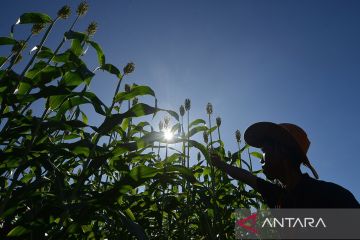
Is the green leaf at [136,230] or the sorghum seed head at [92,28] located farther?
the sorghum seed head at [92,28]

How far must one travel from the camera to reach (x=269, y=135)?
8.28 feet

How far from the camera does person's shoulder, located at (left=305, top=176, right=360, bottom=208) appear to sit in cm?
187

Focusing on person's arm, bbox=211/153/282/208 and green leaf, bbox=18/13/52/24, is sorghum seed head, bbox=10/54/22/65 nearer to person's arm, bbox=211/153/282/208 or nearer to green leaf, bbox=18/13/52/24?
green leaf, bbox=18/13/52/24

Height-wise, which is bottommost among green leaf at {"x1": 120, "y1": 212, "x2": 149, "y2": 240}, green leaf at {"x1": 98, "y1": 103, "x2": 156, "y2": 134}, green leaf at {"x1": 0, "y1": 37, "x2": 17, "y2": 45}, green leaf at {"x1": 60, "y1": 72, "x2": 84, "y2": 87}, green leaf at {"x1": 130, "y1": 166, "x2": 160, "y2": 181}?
green leaf at {"x1": 120, "y1": 212, "x2": 149, "y2": 240}

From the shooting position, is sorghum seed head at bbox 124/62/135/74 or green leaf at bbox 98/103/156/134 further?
sorghum seed head at bbox 124/62/135/74

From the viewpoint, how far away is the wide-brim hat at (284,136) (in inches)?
92.4

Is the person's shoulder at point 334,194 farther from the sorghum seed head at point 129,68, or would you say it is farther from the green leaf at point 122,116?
the sorghum seed head at point 129,68

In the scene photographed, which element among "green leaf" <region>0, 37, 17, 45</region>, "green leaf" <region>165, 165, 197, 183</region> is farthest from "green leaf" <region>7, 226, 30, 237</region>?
"green leaf" <region>0, 37, 17, 45</region>

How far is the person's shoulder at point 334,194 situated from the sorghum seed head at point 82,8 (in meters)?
2.10

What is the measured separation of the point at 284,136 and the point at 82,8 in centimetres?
184

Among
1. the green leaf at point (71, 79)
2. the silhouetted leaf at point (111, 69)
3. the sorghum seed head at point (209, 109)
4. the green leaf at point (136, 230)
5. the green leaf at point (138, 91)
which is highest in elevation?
the sorghum seed head at point (209, 109)

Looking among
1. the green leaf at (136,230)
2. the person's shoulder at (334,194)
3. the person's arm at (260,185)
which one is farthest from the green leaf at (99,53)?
the person's shoulder at (334,194)

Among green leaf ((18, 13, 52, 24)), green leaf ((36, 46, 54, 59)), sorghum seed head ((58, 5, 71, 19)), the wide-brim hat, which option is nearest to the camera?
green leaf ((18, 13, 52, 24))

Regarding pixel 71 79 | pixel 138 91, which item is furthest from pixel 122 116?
pixel 71 79
